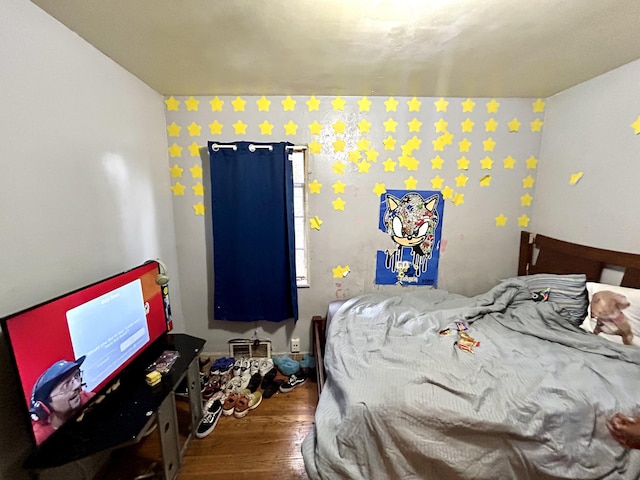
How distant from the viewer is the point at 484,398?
123 centimetres

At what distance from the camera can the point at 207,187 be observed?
2.29 meters

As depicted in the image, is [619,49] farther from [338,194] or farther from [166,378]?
[166,378]

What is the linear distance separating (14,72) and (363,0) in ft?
4.39

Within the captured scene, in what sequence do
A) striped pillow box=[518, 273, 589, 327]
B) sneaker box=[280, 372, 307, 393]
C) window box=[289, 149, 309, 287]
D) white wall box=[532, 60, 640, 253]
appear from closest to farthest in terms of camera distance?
white wall box=[532, 60, 640, 253] < striped pillow box=[518, 273, 589, 327] < sneaker box=[280, 372, 307, 393] < window box=[289, 149, 309, 287]

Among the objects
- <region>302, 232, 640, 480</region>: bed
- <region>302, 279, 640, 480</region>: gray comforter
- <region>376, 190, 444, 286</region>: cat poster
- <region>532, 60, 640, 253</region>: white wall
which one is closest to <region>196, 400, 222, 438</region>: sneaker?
<region>302, 232, 640, 480</region>: bed

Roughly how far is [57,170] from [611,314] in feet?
9.64

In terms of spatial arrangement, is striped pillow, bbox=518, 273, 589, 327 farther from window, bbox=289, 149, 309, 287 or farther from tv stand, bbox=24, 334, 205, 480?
tv stand, bbox=24, 334, 205, 480

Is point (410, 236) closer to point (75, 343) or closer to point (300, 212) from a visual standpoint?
point (300, 212)

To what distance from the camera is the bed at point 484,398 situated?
1.13 m

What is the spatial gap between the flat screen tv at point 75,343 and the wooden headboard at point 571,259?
282 cm

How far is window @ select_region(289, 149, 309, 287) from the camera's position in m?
2.32

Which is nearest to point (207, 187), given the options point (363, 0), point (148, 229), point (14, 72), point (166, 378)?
point (148, 229)

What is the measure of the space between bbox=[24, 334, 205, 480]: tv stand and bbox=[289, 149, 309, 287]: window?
0.99 m

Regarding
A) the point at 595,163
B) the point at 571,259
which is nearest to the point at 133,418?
the point at 571,259
